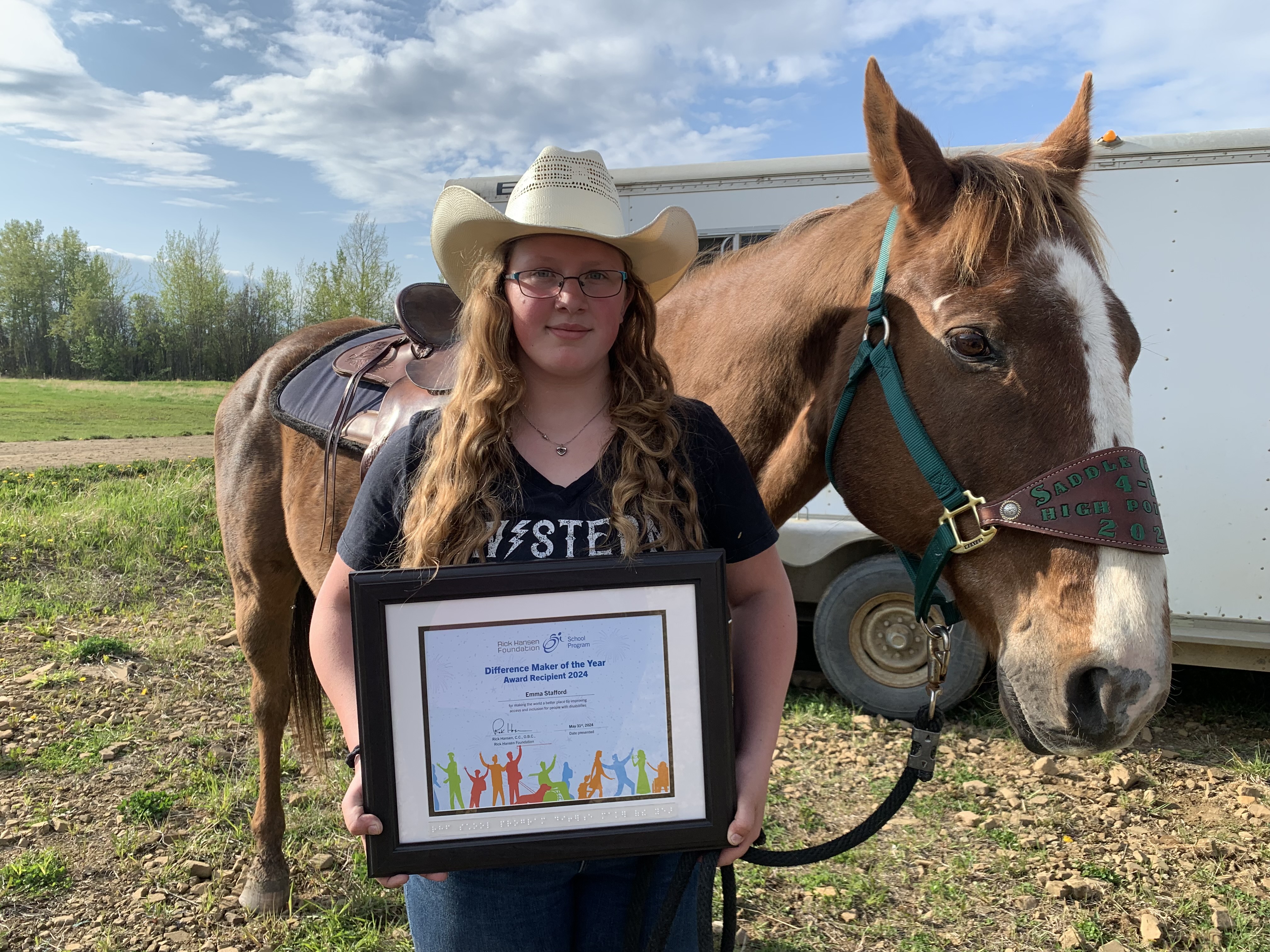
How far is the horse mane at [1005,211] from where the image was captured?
1573 mm

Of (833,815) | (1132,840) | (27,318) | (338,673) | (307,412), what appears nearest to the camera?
(338,673)

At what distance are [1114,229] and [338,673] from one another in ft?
14.7

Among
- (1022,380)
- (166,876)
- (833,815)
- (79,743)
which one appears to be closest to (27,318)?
(79,743)

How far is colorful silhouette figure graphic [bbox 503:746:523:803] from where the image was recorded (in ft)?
3.68

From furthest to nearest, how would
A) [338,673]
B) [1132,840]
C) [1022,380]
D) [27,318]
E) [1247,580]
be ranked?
[27,318] < [1247,580] < [1132,840] < [1022,380] < [338,673]

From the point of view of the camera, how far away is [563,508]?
1283 mm

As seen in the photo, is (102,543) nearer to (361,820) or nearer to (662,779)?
(361,820)

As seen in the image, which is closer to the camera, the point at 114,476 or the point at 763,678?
the point at 763,678

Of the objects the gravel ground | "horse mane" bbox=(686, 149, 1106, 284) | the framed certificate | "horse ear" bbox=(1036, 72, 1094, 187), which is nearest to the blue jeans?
the framed certificate

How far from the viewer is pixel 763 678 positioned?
1.32 meters

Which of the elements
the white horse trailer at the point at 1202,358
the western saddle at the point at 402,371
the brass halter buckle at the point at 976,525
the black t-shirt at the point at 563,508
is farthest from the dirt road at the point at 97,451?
the brass halter buckle at the point at 976,525

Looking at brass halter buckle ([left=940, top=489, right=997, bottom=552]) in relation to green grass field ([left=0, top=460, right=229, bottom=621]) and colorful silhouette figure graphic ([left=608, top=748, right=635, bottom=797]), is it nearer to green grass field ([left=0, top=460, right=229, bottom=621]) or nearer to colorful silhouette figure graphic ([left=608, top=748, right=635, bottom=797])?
colorful silhouette figure graphic ([left=608, top=748, right=635, bottom=797])

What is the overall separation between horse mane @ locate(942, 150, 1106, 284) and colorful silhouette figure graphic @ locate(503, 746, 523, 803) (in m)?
1.31

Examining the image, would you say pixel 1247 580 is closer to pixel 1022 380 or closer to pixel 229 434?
pixel 1022 380
